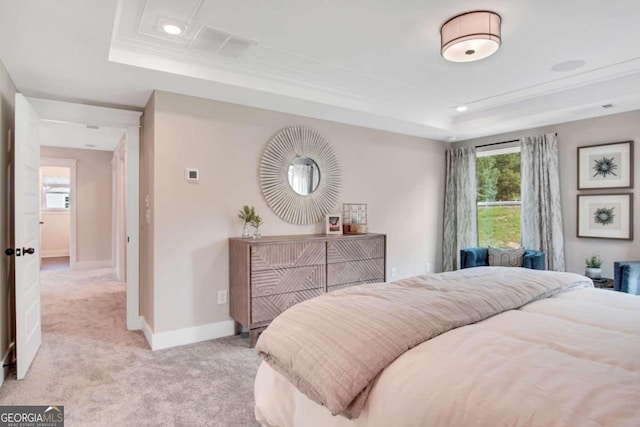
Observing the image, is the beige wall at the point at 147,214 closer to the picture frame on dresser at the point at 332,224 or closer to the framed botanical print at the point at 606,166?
the picture frame on dresser at the point at 332,224

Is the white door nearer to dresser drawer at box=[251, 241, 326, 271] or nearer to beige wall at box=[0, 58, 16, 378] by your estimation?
beige wall at box=[0, 58, 16, 378]

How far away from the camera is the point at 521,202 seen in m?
4.61

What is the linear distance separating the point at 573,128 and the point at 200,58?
4133 millimetres

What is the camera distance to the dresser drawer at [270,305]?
314cm

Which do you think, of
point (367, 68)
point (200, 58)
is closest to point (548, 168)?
point (367, 68)

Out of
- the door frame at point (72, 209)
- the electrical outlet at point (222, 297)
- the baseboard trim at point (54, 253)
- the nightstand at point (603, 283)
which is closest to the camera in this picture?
the electrical outlet at point (222, 297)

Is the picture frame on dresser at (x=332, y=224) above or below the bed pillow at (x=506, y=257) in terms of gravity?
above

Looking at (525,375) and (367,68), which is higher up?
(367,68)

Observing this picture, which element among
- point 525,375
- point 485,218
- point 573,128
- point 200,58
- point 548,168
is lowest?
point 525,375

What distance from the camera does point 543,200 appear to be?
14.2 ft

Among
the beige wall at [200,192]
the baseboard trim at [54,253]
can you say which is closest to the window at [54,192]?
the baseboard trim at [54,253]

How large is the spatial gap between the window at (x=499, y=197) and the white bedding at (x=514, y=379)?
3469 mm

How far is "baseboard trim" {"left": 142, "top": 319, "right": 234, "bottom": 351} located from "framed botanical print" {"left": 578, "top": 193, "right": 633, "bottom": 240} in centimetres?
404

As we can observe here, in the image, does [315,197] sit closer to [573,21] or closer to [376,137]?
[376,137]
